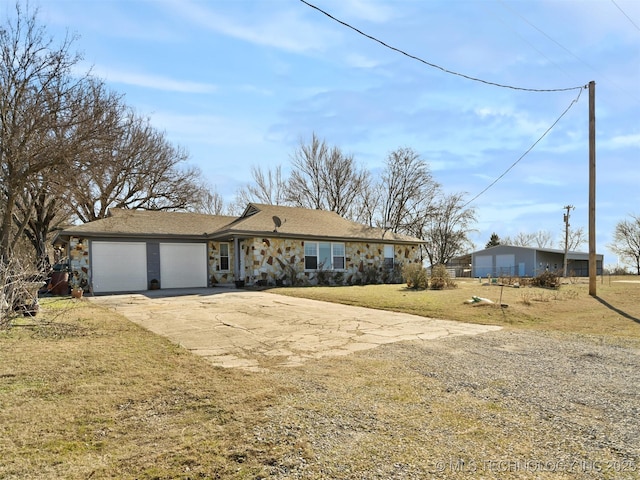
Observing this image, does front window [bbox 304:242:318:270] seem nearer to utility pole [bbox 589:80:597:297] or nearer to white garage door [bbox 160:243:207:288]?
white garage door [bbox 160:243:207:288]

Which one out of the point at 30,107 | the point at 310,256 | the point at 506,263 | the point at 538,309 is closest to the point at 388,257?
the point at 310,256

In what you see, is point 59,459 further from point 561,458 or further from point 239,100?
point 239,100

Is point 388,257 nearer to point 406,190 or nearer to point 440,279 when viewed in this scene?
point 440,279

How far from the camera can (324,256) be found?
19.6m

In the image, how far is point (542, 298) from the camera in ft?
38.6

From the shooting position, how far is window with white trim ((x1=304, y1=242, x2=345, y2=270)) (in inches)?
749

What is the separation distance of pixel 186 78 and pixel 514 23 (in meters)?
7.56

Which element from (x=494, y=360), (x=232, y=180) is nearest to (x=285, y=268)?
(x=494, y=360)

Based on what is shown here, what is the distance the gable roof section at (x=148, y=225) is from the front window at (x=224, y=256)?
96 centimetres

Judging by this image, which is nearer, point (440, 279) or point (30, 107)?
point (30, 107)

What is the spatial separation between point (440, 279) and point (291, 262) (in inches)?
263

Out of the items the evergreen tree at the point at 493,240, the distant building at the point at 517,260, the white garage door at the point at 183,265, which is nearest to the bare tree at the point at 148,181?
the white garage door at the point at 183,265

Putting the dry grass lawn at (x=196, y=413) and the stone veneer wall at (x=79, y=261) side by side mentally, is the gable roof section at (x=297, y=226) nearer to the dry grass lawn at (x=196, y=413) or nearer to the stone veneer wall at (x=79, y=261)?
the stone veneer wall at (x=79, y=261)

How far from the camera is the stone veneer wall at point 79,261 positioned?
15531mm
